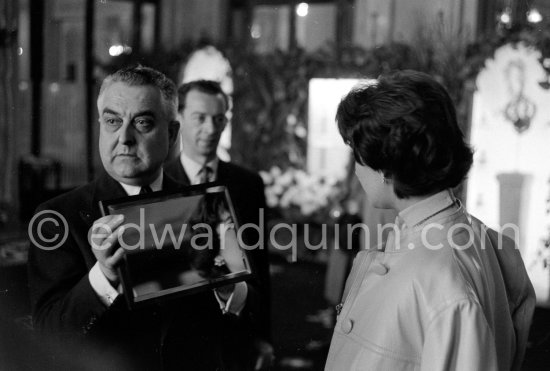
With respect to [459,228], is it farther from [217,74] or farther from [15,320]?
[15,320]

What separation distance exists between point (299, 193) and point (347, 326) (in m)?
0.67

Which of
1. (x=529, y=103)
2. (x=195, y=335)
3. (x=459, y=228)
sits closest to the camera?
(x=459, y=228)

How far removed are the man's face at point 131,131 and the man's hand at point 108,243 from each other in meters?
0.10

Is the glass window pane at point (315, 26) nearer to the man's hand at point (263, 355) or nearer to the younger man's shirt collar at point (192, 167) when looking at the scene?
the younger man's shirt collar at point (192, 167)

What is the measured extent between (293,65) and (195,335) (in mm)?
788

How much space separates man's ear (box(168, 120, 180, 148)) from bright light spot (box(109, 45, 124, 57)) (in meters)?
0.19

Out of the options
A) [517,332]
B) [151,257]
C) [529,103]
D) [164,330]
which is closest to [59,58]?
[151,257]

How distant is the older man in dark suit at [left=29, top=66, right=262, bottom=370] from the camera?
1389 millimetres

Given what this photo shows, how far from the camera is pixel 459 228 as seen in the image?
51.5 inches

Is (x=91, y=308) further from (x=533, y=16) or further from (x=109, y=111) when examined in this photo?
(x=533, y=16)

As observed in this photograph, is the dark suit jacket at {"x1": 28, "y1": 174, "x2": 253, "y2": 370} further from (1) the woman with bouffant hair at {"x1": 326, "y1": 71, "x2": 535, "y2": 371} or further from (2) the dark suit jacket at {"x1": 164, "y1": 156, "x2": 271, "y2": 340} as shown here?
(1) the woman with bouffant hair at {"x1": 326, "y1": 71, "x2": 535, "y2": 371}

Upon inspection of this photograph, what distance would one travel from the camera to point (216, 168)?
1580 millimetres

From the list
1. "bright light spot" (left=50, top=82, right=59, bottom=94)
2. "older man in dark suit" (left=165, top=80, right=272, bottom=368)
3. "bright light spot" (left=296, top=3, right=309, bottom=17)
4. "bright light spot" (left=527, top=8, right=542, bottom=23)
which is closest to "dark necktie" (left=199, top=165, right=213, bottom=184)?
"older man in dark suit" (left=165, top=80, right=272, bottom=368)

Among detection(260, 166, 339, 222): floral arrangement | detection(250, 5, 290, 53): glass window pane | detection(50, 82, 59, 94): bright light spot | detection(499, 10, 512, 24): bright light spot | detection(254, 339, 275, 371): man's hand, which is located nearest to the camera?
detection(50, 82, 59, 94): bright light spot
